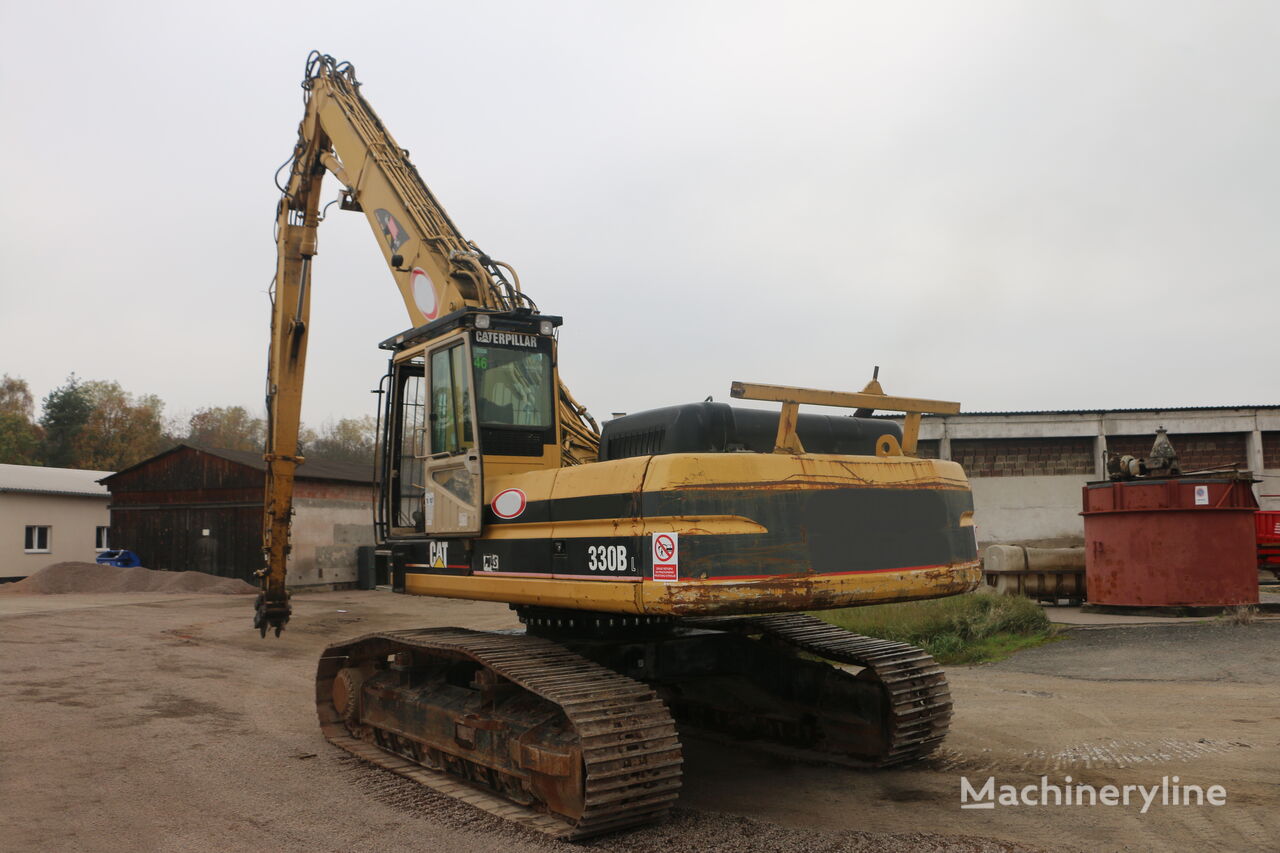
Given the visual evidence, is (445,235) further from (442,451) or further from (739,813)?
(739,813)

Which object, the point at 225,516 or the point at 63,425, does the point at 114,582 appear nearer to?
the point at 225,516

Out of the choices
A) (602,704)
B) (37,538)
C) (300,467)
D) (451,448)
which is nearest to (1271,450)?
(300,467)

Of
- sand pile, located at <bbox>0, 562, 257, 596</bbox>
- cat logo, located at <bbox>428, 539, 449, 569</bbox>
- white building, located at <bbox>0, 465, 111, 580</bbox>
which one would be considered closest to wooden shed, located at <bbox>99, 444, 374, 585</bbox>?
sand pile, located at <bbox>0, 562, 257, 596</bbox>

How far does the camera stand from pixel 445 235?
8.85 meters

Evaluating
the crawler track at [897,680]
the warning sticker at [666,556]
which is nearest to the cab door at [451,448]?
the warning sticker at [666,556]

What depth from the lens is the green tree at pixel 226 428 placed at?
72250mm

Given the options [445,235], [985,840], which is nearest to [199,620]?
[445,235]

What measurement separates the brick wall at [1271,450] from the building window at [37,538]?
38811 mm

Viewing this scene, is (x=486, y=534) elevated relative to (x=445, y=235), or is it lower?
lower

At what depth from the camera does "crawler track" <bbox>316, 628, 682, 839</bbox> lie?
5.30 metres

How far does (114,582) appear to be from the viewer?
2650 centimetres

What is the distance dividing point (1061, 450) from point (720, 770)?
23.6 meters

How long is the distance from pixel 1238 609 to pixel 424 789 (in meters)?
12.6

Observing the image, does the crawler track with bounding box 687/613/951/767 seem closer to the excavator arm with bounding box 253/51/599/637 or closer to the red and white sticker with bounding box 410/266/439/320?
the excavator arm with bounding box 253/51/599/637
